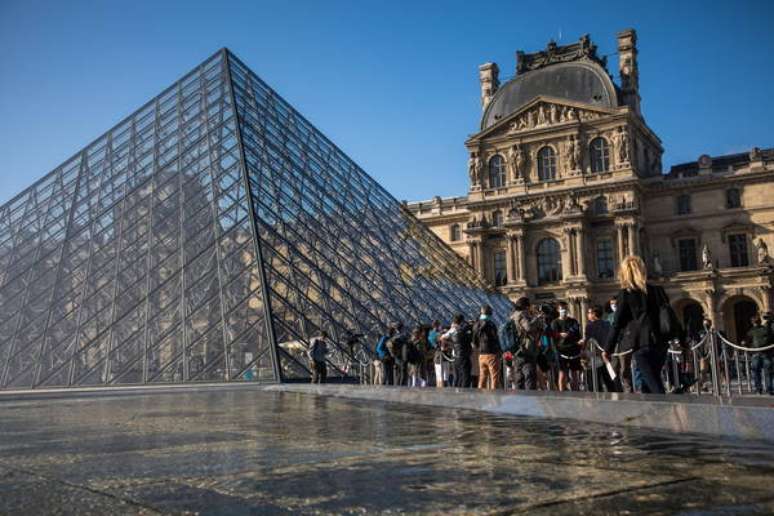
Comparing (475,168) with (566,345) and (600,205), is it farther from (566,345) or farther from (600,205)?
(566,345)

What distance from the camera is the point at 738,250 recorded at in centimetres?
4481

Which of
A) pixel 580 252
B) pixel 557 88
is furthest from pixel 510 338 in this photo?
pixel 557 88

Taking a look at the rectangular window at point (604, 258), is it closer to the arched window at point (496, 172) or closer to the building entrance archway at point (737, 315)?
the building entrance archway at point (737, 315)

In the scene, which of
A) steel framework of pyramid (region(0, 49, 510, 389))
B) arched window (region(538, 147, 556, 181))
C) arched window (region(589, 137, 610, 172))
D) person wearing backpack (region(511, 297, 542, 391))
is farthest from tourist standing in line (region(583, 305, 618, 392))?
arched window (region(538, 147, 556, 181))

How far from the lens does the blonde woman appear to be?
620 centimetres

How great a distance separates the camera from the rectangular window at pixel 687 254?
4597 cm

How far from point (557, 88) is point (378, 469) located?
48171mm

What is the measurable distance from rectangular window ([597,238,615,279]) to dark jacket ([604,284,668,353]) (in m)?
40.6

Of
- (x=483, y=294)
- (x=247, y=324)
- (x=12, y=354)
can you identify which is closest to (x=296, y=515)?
(x=247, y=324)

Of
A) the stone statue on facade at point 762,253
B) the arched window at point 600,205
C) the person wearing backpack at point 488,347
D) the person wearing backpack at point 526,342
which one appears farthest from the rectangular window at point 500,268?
the person wearing backpack at point 526,342

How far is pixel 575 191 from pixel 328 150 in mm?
23096

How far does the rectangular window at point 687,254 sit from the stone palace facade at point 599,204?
6 cm

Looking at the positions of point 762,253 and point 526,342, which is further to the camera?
point 762,253

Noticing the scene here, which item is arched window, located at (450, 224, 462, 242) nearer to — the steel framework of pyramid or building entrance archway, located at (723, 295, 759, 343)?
building entrance archway, located at (723, 295, 759, 343)
